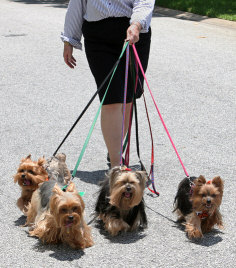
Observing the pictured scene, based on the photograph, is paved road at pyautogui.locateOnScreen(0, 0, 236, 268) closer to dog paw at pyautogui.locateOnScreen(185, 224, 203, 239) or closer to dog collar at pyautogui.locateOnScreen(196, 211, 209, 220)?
dog paw at pyautogui.locateOnScreen(185, 224, 203, 239)

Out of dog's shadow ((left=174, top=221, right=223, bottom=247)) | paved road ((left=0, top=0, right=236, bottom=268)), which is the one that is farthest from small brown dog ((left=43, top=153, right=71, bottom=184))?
dog's shadow ((left=174, top=221, right=223, bottom=247))

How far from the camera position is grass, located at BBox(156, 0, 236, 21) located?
13039 millimetres

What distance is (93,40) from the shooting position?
4887 mm

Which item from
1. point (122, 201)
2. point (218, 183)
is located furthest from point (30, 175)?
point (218, 183)

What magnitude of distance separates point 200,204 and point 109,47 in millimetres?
1662

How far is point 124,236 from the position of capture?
4188mm

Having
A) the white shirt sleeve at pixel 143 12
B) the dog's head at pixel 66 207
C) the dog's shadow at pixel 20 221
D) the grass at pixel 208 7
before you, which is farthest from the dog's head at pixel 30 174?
the grass at pixel 208 7

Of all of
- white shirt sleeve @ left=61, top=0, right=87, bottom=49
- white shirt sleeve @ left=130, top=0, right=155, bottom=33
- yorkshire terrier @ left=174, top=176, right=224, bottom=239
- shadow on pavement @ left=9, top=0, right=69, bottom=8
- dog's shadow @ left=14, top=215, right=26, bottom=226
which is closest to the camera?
yorkshire terrier @ left=174, top=176, right=224, bottom=239

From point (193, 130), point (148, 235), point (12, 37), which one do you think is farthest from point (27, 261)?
point (12, 37)

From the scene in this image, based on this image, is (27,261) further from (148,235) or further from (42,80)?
(42,80)

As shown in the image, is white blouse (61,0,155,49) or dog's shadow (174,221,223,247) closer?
dog's shadow (174,221,223,247)

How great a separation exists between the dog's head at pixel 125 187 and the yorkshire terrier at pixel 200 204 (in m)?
0.40

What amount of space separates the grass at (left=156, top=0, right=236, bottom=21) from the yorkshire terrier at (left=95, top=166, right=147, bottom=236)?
9.11 meters

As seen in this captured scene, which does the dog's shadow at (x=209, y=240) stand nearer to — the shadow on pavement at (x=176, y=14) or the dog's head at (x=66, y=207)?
the dog's head at (x=66, y=207)
